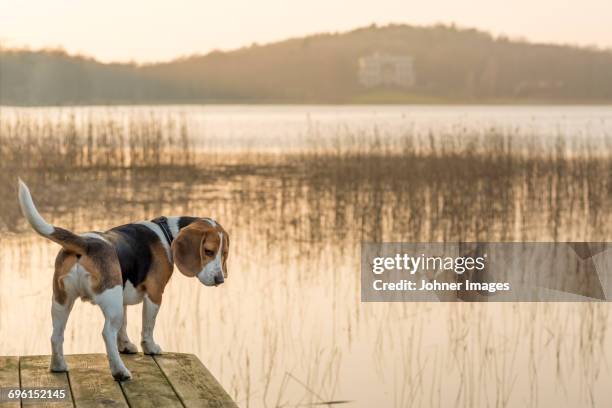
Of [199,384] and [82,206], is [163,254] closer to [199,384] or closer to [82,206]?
[199,384]

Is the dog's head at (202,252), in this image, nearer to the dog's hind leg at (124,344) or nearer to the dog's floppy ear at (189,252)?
the dog's floppy ear at (189,252)

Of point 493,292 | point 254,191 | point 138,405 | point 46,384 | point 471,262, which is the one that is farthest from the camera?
point 254,191

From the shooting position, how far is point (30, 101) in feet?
46.6

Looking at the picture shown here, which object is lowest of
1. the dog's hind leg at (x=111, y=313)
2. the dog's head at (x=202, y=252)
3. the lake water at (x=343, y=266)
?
the lake water at (x=343, y=266)

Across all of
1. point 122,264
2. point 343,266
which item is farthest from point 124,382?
point 343,266

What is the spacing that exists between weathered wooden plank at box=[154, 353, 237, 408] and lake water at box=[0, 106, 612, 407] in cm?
90

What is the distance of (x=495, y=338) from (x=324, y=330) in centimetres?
103

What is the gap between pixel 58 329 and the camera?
423cm

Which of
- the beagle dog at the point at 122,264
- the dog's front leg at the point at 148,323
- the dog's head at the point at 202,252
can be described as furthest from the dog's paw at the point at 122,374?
the dog's head at the point at 202,252

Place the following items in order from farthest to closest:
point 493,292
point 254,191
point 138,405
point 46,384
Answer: point 254,191, point 493,292, point 46,384, point 138,405

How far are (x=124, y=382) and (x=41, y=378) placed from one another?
0.35m

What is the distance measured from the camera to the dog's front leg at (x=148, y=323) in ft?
14.5

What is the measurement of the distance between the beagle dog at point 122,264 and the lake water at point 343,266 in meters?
1.31

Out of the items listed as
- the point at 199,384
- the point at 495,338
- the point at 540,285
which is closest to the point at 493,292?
the point at 540,285
